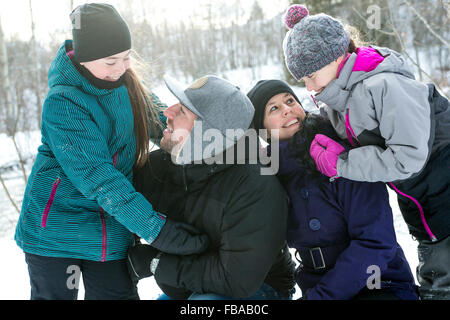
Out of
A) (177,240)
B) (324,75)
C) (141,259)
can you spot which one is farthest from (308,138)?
(141,259)

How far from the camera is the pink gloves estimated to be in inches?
62.7

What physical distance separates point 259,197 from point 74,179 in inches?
33.4

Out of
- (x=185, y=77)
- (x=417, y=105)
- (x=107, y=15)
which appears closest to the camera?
(x=417, y=105)

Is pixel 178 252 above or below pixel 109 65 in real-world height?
below

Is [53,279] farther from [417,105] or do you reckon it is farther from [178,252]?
[417,105]

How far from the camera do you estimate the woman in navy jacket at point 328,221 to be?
5.14 feet

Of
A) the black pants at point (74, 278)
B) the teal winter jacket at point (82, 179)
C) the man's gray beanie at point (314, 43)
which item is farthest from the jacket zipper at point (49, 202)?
the man's gray beanie at point (314, 43)

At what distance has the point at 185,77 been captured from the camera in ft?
77.2

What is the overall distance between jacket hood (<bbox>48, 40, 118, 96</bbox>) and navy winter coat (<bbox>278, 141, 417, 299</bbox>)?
977mm

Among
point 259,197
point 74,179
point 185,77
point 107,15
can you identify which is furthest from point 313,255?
point 185,77

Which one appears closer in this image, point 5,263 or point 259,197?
point 259,197

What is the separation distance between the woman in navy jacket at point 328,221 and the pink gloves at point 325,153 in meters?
0.05

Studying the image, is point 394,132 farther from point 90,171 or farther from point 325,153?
point 90,171

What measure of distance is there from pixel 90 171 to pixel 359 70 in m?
1.29
